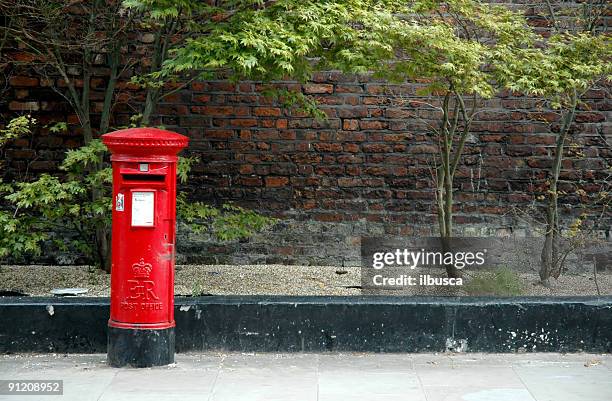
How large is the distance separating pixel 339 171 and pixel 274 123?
0.89m

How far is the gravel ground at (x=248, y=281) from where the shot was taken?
27.9 feet

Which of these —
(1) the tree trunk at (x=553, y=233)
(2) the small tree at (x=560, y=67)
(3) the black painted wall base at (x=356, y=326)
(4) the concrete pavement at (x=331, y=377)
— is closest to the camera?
(4) the concrete pavement at (x=331, y=377)

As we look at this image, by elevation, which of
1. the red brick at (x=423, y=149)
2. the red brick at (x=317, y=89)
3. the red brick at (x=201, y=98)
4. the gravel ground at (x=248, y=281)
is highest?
the red brick at (x=317, y=89)

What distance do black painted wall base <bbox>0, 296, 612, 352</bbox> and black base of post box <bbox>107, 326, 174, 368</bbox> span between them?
406 millimetres

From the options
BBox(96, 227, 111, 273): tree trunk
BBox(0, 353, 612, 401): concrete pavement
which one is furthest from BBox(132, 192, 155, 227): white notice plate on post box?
BBox(96, 227, 111, 273): tree trunk

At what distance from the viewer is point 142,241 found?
6.09 meters

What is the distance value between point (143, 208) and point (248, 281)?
10.1 ft

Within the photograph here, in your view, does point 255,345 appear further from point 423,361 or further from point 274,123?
point 274,123

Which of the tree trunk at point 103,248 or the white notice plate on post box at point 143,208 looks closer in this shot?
the white notice plate on post box at point 143,208

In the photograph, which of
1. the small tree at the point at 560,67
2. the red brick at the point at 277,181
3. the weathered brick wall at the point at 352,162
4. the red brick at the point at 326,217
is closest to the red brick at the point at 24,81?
the weathered brick wall at the point at 352,162

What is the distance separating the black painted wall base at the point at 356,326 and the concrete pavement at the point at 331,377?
80 mm

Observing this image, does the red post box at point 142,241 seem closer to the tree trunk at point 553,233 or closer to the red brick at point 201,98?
the red brick at point 201,98

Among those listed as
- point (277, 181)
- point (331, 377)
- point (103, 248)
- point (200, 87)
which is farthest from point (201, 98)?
point (331, 377)

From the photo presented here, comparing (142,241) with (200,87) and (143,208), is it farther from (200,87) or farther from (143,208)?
(200,87)
